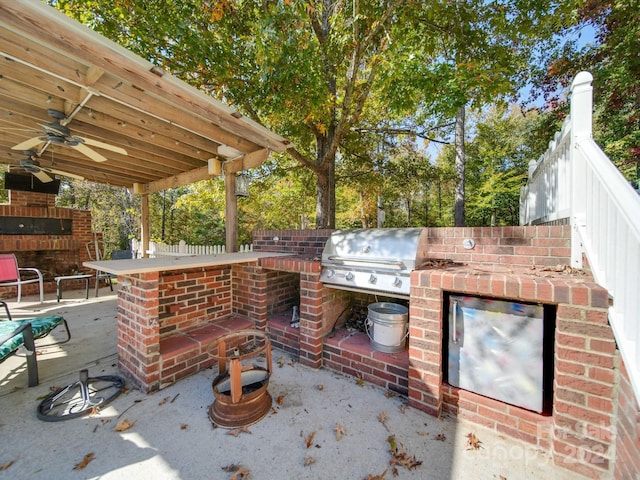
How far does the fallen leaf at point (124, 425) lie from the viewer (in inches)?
79.5

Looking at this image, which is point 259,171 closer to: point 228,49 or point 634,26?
point 228,49

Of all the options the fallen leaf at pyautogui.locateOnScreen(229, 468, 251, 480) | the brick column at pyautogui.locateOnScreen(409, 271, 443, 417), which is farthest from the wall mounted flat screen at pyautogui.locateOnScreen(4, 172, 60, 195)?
the brick column at pyautogui.locateOnScreen(409, 271, 443, 417)

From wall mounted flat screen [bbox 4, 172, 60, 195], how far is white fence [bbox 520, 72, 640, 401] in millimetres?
9274

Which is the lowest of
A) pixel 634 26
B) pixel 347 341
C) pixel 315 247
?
pixel 347 341

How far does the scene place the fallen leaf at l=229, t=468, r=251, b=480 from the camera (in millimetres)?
1631

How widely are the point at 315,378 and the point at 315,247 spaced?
171 centimetres

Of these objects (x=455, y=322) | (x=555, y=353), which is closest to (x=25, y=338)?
(x=455, y=322)

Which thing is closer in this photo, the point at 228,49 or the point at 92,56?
the point at 92,56

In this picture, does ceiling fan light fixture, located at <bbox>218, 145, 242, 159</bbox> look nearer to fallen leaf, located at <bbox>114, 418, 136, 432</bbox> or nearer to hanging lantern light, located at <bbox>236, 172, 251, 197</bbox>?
hanging lantern light, located at <bbox>236, 172, 251, 197</bbox>

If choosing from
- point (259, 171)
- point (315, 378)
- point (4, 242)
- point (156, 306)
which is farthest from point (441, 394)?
point (4, 242)

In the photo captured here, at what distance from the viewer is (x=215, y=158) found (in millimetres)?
4238

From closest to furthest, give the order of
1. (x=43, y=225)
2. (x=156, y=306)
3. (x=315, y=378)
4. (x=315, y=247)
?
(x=156, y=306) → (x=315, y=378) → (x=315, y=247) → (x=43, y=225)

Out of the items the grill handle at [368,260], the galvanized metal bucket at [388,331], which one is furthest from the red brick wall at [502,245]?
the galvanized metal bucket at [388,331]

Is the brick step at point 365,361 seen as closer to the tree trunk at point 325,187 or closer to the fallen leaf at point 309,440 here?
the fallen leaf at point 309,440
